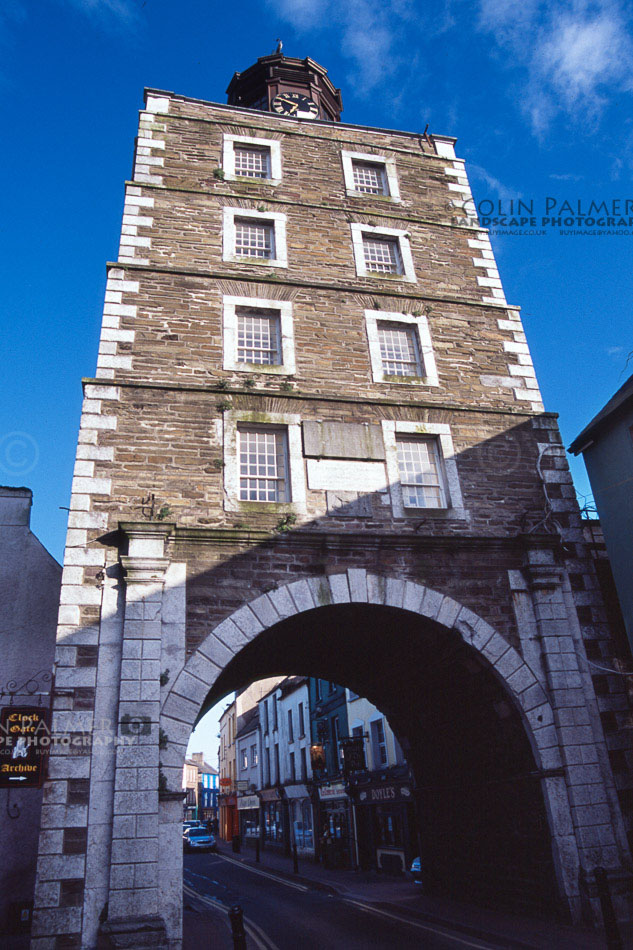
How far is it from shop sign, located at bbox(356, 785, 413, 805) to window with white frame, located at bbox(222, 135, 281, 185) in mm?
16970

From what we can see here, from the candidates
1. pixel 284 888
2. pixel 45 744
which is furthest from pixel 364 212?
pixel 284 888

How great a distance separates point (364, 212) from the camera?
15.2 metres

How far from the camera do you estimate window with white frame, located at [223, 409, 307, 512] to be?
11.2 meters

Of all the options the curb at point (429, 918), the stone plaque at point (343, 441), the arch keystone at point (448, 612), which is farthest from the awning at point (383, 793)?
the stone plaque at point (343, 441)

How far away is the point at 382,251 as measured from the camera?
49.6ft

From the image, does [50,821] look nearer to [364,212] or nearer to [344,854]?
[364,212]

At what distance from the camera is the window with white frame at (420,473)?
1198cm

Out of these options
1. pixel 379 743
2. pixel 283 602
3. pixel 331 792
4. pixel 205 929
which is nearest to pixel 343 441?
pixel 283 602

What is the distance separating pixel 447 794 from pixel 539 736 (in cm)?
387

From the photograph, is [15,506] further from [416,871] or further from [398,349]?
[416,871]

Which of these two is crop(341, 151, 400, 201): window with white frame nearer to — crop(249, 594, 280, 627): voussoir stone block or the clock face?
the clock face

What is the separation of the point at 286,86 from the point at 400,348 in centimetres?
1120

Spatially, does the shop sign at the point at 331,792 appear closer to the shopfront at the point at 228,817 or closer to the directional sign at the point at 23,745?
the directional sign at the point at 23,745

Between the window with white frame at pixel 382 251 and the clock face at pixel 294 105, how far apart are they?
606cm
